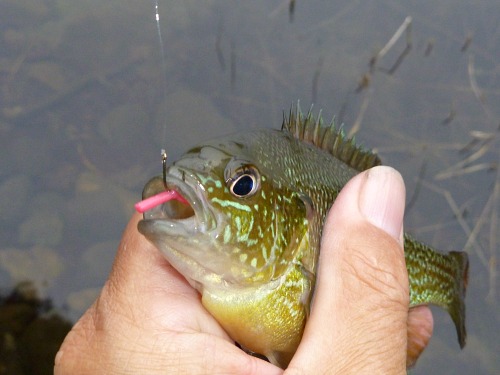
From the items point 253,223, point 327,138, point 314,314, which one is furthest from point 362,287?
point 327,138

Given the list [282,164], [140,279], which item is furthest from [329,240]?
[140,279]

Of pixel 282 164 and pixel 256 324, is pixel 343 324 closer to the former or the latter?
pixel 256 324

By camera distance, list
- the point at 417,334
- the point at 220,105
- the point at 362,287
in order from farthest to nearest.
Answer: the point at 220,105
the point at 417,334
the point at 362,287

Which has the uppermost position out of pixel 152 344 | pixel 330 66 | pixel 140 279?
pixel 330 66

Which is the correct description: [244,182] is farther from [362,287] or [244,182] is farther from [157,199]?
[362,287]

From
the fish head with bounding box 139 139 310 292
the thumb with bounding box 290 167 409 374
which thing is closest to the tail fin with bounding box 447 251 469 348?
the thumb with bounding box 290 167 409 374

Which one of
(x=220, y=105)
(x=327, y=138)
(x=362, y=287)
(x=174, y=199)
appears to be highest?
(x=220, y=105)
